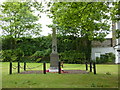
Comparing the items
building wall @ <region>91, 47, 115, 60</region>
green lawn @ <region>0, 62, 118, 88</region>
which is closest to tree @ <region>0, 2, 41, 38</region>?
building wall @ <region>91, 47, 115, 60</region>

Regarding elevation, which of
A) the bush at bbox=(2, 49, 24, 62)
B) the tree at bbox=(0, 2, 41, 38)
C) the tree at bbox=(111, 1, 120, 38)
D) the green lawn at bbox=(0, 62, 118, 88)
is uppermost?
the tree at bbox=(0, 2, 41, 38)

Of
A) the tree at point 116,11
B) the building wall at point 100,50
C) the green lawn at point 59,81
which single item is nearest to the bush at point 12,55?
the building wall at point 100,50

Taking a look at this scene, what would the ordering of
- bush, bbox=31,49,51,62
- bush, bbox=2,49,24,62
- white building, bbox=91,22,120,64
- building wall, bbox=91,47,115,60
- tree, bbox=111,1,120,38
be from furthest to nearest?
building wall, bbox=91,47,115,60 → white building, bbox=91,22,120,64 → bush, bbox=2,49,24,62 → bush, bbox=31,49,51,62 → tree, bbox=111,1,120,38

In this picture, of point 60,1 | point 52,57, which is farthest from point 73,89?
point 52,57

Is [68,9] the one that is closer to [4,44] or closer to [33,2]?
[33,2]

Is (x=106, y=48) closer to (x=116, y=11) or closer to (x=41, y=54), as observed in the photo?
(x=41, y=54)

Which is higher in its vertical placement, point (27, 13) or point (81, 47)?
point (27, 13)

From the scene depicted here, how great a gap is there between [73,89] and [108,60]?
2377cm

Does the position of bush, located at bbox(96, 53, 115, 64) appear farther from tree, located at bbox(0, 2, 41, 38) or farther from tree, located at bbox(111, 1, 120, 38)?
tree, located at bbox(111, 1, 120, 38)

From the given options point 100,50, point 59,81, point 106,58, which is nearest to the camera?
point 59,81

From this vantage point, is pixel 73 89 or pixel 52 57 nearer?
pixel 73 89

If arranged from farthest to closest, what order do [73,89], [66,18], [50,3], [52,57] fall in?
[52,57] → [66,18] → [50,3] → [73,89]

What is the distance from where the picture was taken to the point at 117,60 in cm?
2984

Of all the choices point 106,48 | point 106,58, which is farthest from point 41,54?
point 106,48
